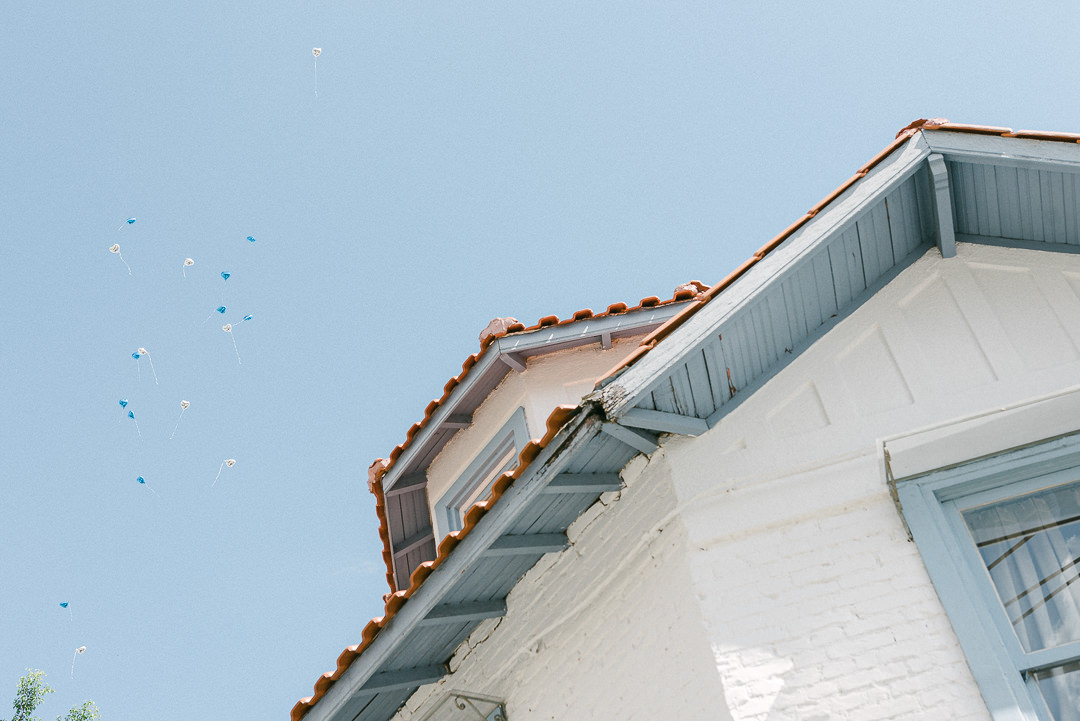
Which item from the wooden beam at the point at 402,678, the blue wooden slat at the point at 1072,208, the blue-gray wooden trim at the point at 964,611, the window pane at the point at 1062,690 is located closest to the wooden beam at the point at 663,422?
the blue-gray wooden trim at the point at 964,611

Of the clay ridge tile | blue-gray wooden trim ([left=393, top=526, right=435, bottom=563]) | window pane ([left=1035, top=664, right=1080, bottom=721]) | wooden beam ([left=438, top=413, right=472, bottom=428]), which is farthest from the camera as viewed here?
blue-gray wooden trim ([left=393, top=526, right=435, bottom=563])

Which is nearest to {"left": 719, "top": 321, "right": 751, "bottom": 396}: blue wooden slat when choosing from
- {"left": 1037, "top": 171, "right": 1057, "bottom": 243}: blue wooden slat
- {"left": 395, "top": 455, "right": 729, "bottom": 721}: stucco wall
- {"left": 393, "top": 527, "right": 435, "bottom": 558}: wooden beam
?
{"left": 395, "top": 455, "right": 729, "bottom": 721}: stucco wall

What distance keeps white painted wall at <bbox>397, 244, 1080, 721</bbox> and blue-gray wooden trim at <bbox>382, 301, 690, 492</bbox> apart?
2867 millimetres

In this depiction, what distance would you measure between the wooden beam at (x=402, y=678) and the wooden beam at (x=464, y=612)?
17.8 inches

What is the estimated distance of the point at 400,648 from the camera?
4.89 m

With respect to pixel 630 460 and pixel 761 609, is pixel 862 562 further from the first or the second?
pixel 630 460

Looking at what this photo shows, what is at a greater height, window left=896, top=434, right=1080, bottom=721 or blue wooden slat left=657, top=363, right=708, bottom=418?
blue wooden slat left=657, top=363, right=708, bottom=418

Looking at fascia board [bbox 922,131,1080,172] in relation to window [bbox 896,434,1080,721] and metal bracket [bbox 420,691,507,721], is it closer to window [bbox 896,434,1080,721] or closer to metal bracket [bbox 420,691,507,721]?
window [bbox 896,434,1080,721]

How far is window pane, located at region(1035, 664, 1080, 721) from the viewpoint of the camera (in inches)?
145

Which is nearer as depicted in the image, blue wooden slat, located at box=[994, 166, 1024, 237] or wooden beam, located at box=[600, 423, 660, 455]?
wooden beam, located at box=[600, 423, 660, 455]

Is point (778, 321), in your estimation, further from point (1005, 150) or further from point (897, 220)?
point (1005, 150)

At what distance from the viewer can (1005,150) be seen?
473 centimetres

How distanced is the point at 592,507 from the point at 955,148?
2490 millimetres

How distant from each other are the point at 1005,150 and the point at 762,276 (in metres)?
1.34
